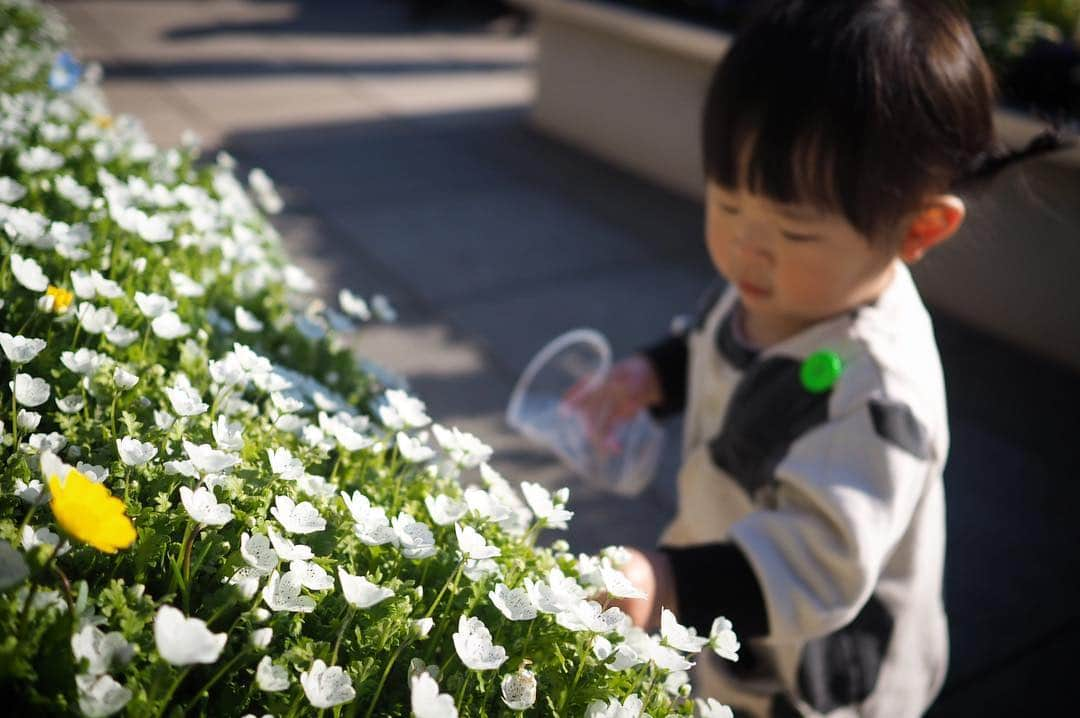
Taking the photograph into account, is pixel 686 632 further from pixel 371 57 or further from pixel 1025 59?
pixel 371 57

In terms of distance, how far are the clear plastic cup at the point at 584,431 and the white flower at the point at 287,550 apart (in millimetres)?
1250

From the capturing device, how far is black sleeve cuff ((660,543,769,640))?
1525 millimetres

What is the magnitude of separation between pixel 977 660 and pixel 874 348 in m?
1.16

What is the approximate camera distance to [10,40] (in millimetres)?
2797

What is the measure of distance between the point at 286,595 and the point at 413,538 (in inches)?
5.8

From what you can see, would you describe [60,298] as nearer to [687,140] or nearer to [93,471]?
[93,471]

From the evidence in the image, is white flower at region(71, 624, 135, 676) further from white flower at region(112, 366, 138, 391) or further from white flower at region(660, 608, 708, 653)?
white flower at region(660, 608, 708, 653)

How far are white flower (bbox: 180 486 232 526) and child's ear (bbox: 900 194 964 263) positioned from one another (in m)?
1.30

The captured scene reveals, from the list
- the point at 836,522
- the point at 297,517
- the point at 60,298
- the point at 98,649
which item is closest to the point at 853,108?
the point at 836,522

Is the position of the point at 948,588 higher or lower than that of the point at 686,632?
lower

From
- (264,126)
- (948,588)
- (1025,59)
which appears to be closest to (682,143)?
(1025,59)

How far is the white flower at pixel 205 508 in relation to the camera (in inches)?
36.2

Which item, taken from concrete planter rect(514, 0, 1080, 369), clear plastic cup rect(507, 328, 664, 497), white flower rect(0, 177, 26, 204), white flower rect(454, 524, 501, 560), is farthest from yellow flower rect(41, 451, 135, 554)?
concrete planter rect(514, 0, 1080, 369)

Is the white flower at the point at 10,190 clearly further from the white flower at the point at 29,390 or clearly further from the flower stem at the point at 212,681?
the flower stem at the point at 212,681
